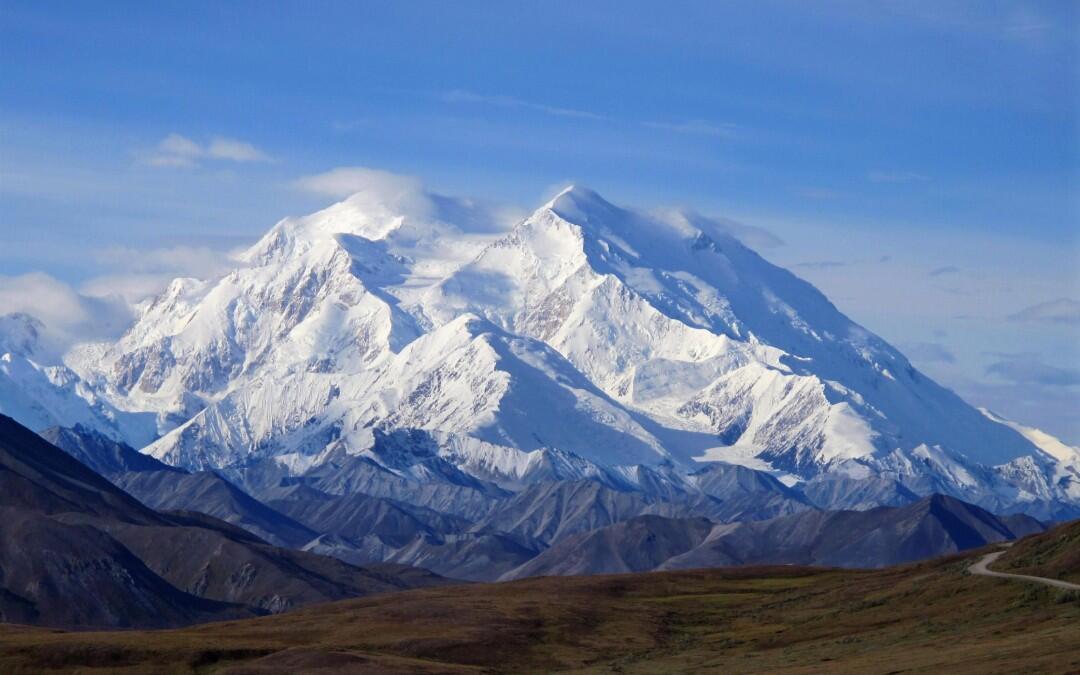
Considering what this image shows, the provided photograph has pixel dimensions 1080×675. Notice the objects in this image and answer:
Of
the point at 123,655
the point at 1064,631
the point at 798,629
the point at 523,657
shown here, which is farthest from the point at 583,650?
the point at 1064,631

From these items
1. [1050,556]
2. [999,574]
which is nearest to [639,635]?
[999,574]

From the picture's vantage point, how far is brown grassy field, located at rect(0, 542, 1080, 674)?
4628 inches

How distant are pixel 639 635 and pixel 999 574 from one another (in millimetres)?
29292

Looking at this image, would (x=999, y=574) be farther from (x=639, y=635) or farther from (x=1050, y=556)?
(x=639, y=635)

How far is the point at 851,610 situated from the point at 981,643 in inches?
1380

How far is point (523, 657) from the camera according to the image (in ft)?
474

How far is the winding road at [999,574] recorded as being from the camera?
127m

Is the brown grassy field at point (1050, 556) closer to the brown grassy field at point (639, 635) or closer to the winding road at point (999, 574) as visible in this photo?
the winding road at point (999, 574)

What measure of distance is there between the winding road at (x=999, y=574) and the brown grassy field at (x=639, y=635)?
3.88 ft

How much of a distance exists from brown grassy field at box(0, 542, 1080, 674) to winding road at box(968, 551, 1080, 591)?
3.88ft

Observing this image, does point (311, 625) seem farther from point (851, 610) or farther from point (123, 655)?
point (851, 610)

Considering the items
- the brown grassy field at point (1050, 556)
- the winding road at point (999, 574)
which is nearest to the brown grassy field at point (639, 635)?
the winding road at point (999, 574)

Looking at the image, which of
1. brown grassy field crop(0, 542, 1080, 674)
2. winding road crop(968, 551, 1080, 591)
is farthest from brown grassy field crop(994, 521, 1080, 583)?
brown grassy field crop(0, 542, 1080, 674)

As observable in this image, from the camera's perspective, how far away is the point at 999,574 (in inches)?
5566
